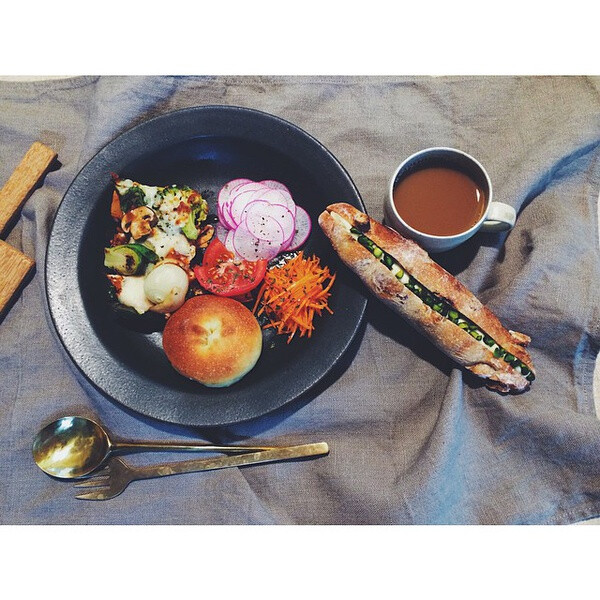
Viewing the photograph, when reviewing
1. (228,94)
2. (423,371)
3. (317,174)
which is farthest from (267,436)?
(228,94)

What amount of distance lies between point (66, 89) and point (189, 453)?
1464 millimetres

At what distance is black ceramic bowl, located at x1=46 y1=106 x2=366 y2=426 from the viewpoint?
67.2 inches

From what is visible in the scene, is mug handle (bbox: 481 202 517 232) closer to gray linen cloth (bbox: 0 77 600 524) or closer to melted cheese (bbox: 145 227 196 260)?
gray linen cloth (bbox: 0 77 600 524)

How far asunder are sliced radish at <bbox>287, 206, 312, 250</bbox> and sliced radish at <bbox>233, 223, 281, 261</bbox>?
7cm

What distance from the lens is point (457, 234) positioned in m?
1.69

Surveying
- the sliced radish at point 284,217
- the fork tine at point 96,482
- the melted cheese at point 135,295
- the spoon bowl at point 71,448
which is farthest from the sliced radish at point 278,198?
the fork tine at point 96,482

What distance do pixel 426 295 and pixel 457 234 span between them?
0.22m

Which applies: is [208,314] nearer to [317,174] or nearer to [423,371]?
[317,174]

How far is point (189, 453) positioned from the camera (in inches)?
71.4

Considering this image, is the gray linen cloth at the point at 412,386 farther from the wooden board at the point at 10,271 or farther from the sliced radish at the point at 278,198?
the sliced radish at the point at 278,198

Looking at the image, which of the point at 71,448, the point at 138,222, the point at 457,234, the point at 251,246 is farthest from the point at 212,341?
the point at 457,234

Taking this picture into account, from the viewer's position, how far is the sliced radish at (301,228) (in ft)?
6.29

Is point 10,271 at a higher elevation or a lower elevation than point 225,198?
lower

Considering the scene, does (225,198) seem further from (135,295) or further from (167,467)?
(167,467)
